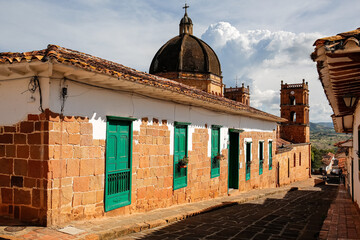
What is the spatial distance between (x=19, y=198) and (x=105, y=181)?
155 centimetres

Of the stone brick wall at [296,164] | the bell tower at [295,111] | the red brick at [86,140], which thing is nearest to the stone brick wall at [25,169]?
the red brick at [86,140]

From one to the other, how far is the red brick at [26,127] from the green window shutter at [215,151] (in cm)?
691

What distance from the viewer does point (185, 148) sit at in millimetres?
9562

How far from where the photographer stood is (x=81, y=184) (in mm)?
5895

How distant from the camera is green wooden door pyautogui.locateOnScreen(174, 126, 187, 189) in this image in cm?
903

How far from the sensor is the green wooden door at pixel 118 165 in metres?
6.55

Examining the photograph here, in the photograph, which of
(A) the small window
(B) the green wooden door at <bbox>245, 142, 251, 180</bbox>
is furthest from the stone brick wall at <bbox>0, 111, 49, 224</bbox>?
(B) the green wooden door at <bbox>245, 142, 251, 180</bbox>

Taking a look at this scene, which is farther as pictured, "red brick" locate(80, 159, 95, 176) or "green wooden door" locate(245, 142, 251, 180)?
"green wooden door" locate(245, 142, 251, 180)

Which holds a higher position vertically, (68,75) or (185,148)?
(68,75)

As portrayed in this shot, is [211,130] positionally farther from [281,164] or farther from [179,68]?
[281,164]

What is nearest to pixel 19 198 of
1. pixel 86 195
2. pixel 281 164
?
pixel 86 195

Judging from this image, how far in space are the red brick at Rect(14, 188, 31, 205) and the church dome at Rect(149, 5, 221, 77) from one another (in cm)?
1925

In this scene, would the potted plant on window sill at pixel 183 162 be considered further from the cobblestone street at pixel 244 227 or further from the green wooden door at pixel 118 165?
the green wooden door at pixel 118 165

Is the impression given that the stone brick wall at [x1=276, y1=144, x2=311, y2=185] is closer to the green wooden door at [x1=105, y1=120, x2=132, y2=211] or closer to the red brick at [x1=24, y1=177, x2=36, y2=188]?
the green wooden door at [x1=105, y1=120, x2=132, y2=211]
